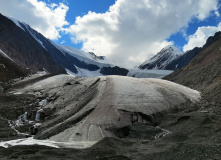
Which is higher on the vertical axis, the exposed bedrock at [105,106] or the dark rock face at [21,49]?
the dark rock face at [21,49]

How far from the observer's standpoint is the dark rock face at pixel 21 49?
344ft

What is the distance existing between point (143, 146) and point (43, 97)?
19.6 metres

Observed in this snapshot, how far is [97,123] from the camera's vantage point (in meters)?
20.8

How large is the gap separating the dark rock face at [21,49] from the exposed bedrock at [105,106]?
75.1 metres

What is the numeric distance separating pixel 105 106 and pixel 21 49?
332 ft

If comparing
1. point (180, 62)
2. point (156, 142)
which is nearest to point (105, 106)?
point (156, 142)

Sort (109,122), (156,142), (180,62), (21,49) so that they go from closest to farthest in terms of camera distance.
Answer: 1. (156,142)
2. (109,122)
3. (21,49)
4. (180,62)

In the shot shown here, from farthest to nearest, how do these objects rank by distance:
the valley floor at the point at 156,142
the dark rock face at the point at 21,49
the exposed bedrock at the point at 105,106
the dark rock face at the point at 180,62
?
the dark rock face at the point at 180,62, the dark rock face at the point at 21,49, the exposed bedrock at the point at 105,106, the valley floor at the point at 156,142

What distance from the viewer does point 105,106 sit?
23594mm

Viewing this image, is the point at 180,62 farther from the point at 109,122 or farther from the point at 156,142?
the point at 156,142

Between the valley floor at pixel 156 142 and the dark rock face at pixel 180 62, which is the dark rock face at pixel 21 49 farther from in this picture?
the valley floor at pixel 156 142

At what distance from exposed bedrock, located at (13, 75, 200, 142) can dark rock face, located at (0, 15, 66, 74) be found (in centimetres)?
7508

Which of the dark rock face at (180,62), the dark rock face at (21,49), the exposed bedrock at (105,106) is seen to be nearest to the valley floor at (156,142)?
the exposed bedrock at (105,106)

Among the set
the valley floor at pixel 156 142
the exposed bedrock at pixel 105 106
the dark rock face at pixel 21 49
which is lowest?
the valley floor at pixel 156 142
